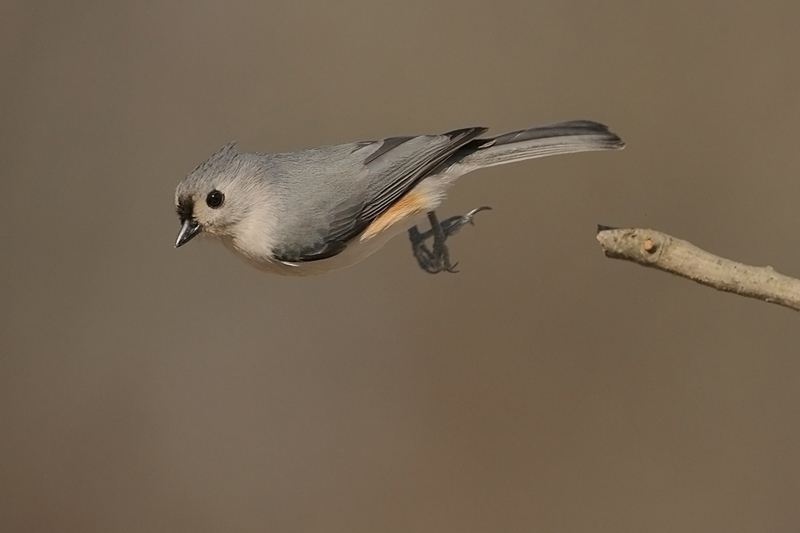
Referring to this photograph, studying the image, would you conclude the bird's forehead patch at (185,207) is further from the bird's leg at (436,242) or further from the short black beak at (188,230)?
the bird's leg at (436,242)

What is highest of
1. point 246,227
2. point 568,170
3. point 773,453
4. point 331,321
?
point 568,170

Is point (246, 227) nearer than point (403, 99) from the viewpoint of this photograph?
Yes

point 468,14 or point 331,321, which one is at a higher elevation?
point 468,14

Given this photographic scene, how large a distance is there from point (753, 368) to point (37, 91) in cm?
211

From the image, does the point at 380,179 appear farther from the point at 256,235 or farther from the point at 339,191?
the point at 256,235

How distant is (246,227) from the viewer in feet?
3.93

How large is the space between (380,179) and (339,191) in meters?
0.07

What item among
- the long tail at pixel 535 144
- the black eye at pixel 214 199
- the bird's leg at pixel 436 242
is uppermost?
the long tail at pixel 535 144

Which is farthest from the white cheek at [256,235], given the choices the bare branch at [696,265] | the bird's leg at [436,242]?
the bare branch at [696,265]

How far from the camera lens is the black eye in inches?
45.5

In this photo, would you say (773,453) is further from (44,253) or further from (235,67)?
(44,253)

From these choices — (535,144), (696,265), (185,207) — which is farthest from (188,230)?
(696,265)

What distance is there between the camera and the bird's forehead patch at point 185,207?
3.74 ft

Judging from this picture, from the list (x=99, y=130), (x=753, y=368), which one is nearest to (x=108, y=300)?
(x=99, y=130)
